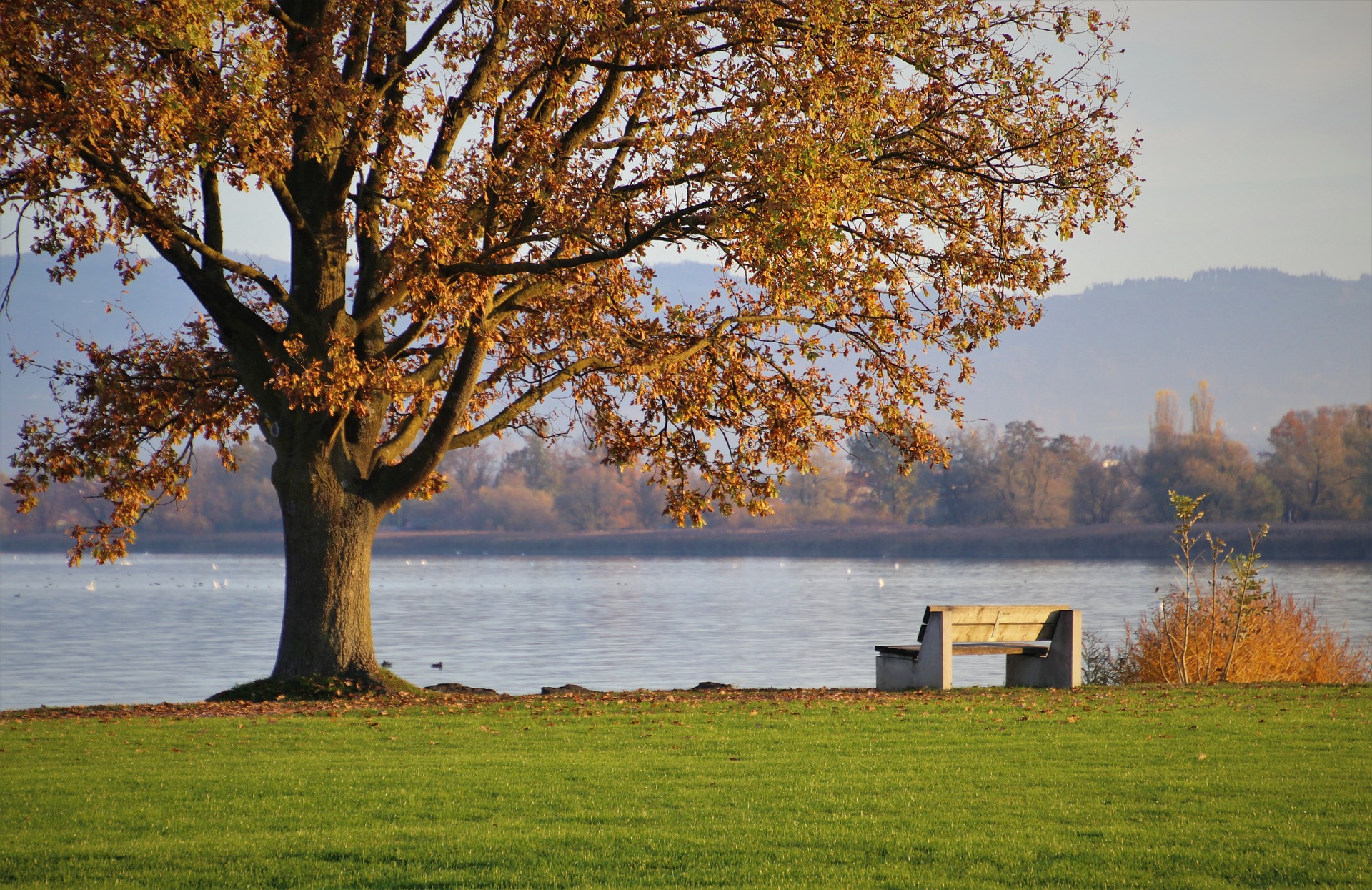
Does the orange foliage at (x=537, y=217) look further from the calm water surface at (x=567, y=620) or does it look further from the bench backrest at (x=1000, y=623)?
the calm water surface at (x=567, y=620)

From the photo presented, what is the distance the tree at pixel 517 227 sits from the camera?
11.4 meters

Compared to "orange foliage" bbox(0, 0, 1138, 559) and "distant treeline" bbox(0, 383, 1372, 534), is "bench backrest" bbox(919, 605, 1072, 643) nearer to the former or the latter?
"orange foliage" bbox(0, 0, 1138, 559)

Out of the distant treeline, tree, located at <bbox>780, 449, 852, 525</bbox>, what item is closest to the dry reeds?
the distant treeline

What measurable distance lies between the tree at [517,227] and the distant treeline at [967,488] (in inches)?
2033

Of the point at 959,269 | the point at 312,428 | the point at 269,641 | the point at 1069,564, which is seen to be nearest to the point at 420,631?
the point at 269,641

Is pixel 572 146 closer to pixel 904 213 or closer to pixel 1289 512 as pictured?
pixel 904 213

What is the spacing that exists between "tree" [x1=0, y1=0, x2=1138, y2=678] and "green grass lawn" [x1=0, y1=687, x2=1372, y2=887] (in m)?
3.89

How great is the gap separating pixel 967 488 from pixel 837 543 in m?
14.4

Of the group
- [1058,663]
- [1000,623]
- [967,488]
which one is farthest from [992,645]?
[967,488]

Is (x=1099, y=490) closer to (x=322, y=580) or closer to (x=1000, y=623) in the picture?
(x=1000, y=623)

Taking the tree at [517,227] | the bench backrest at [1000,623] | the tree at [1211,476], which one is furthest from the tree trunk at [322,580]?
the tree at [1211,476]

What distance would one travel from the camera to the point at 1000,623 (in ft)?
43.5

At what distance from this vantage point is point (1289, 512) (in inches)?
3681

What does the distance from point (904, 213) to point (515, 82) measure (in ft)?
14.1
